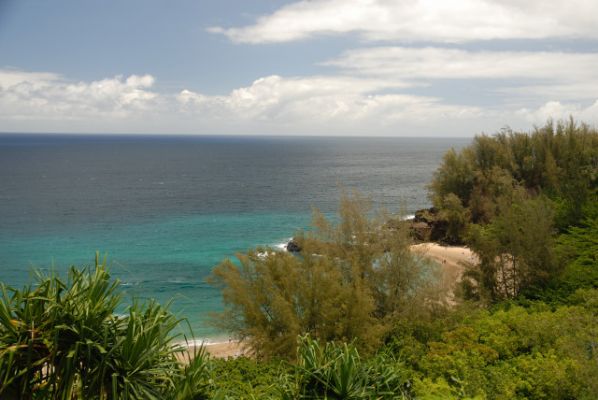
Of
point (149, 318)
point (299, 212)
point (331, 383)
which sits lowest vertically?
point (299, 212)

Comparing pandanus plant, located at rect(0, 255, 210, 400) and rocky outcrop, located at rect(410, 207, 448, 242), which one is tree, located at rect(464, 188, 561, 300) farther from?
rocky outcrop, located at rect(410, 207, 448, 242)

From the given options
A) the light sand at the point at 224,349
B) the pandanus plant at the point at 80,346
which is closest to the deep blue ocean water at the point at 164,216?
the light sand at the point at 224,349

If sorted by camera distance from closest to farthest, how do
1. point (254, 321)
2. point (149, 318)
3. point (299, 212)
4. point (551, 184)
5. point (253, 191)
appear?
point (149, 318) < point (254, 321) < point (551, 184) < point (299, 212) < point (253, 191)

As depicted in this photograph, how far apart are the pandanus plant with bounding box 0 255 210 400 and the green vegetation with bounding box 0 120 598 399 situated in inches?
0.9

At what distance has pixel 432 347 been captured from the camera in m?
13.7

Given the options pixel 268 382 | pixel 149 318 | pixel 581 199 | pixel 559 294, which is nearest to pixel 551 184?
pixel 581 199

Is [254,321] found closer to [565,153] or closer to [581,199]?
[581,199]

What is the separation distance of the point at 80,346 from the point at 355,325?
1001cm

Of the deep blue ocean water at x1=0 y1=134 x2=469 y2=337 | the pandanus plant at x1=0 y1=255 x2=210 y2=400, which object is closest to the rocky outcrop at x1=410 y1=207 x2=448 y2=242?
the deep blue ocean water at x1=0 y1=134 x2=469 y2=337

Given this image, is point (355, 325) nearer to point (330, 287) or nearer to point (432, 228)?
point (330, 287)

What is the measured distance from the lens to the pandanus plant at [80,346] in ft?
22.1

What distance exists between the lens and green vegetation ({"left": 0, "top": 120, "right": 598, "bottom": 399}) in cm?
693

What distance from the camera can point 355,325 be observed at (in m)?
15.4

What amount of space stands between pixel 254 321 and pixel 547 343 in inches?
350
